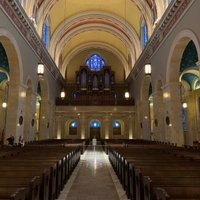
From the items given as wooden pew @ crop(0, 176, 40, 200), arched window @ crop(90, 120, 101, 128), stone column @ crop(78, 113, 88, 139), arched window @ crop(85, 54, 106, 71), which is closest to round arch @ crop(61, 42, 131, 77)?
arched window @ crop(85, 54, 106, 71)

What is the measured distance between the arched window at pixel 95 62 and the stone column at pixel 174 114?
645 inches

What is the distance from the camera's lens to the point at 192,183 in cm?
271

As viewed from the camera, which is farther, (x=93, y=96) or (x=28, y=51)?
(x=93, y=96)

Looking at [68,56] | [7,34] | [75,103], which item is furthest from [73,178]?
[68,56]

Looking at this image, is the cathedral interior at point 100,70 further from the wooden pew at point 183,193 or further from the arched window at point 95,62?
the wooden pew at point 183,193

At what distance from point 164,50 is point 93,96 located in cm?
1347

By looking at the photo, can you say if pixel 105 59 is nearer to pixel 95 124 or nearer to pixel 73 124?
pixel 95 124

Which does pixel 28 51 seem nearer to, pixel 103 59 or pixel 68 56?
pixel 68 56

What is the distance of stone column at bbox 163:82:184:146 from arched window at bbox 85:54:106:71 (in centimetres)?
1640

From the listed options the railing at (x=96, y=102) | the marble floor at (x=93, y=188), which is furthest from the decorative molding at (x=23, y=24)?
the marble floor at (x=93, y=188)

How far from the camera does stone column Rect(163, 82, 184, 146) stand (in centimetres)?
1012

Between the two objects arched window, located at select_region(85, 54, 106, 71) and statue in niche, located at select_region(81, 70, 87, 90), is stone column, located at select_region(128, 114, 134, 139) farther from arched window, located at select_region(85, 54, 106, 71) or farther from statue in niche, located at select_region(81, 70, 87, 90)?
arched window, located at select_region(85, 54, 106, 71)

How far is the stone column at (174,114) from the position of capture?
10.1 metres

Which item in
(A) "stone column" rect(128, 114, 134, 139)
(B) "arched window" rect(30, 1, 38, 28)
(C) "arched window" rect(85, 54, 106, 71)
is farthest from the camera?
(C) "arched window" rect(85, 54, 106, 71)
